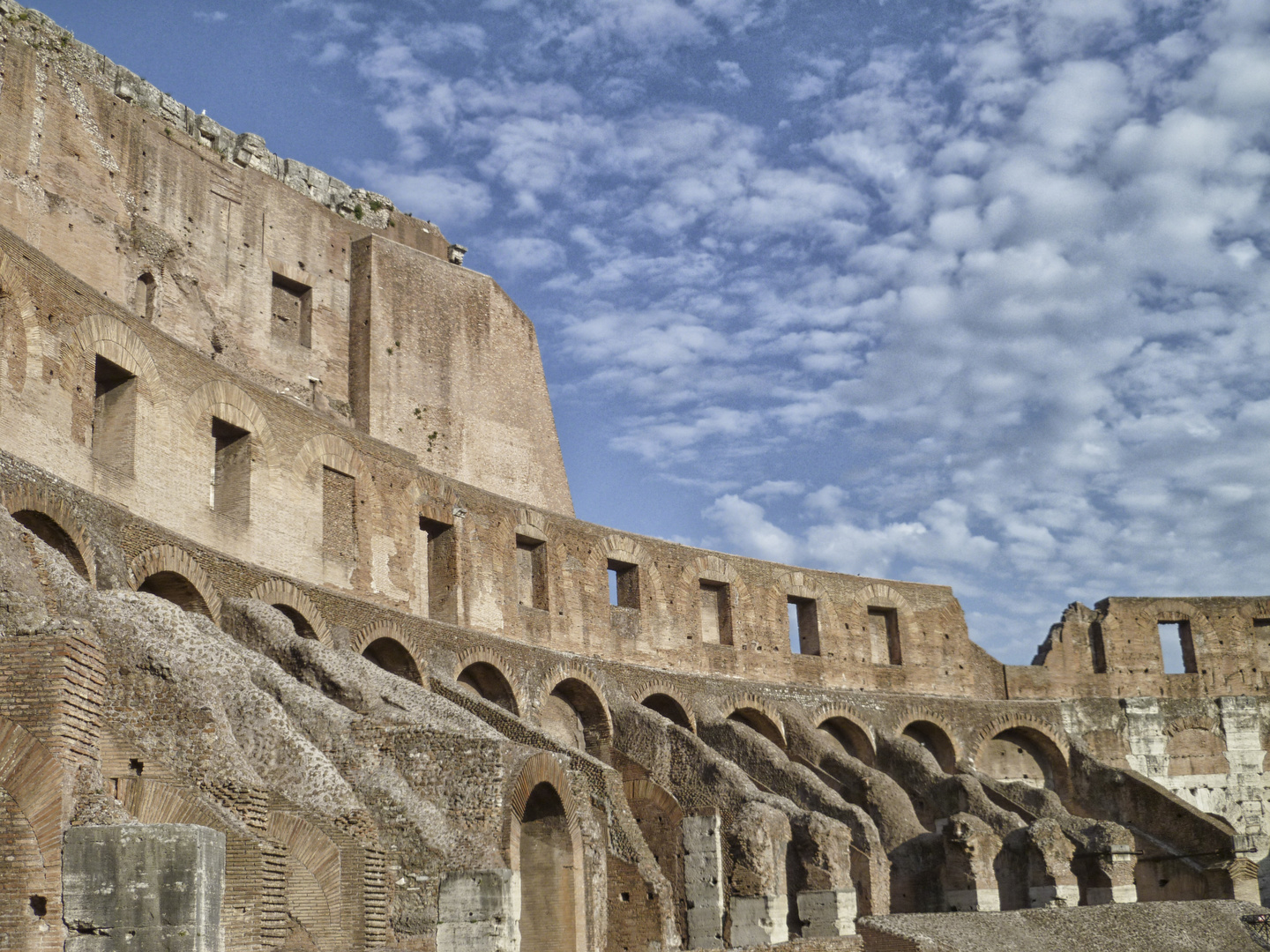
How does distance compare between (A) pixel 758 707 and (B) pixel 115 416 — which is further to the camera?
(A) pixel 758 707

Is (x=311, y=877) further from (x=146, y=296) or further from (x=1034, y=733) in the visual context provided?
(x=1034, y=733)

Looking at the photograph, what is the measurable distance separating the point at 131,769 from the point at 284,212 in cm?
1685

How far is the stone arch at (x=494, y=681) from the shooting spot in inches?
684

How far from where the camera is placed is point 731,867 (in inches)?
662

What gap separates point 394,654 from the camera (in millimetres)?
15961

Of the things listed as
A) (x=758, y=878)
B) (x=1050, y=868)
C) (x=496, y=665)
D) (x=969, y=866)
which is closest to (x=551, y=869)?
(x=758, y=878)

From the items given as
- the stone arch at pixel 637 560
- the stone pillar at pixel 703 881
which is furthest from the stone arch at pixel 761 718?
the stone pillar at pixel 703 881

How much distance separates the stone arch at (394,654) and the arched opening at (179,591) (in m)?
2.72

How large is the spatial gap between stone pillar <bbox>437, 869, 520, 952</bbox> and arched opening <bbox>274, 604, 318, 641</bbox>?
3946 millimetres

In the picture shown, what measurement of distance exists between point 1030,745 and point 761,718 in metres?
6.30

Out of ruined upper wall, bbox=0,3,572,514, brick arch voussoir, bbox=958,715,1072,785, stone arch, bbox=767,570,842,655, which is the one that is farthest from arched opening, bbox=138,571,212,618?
brick arch voussoir, bbox=958,715,1072,785

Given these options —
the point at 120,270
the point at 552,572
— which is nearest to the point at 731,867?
the point at 552,572

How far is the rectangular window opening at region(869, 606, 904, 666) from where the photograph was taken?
25.9 m

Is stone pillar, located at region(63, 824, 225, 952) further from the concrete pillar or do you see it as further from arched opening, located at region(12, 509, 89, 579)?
the concrete pillar
